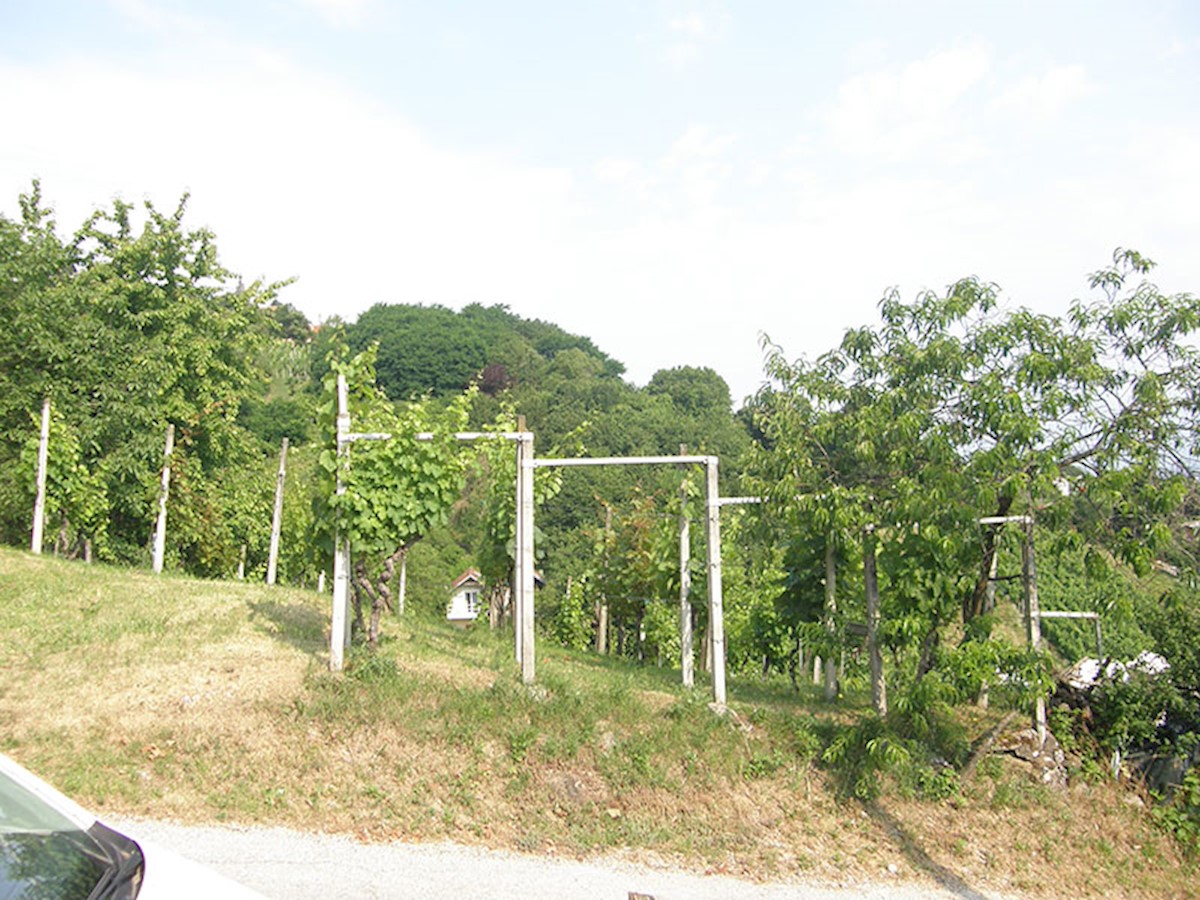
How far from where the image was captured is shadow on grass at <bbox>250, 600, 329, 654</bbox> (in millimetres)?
10227

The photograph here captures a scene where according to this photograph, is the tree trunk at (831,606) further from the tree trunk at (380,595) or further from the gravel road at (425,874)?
the tree trunk at (380,595)

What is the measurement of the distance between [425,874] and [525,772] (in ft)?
5.16

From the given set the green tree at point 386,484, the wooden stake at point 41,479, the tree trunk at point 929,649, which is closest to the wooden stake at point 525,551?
the green tree at point 386,484

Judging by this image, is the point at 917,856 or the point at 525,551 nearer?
the point at 917,856

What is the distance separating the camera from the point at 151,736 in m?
7.93

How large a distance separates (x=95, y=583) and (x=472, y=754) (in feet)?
23.6

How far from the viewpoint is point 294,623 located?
→ 11148 millimetres

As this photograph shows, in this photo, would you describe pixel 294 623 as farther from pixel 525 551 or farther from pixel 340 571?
pixel 525 551

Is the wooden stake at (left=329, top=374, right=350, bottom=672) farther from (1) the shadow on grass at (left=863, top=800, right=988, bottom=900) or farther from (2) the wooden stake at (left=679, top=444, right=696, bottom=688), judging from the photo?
(1) the shadow on grass at (left=863, top=800, right=988, bottom=900)

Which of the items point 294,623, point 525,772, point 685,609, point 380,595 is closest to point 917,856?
point 525,772

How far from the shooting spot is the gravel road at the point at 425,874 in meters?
6.23

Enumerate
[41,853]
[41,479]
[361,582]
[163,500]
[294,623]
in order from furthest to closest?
1. [163,500]
2. [41,479]
3. [294,623]
4. [361,582]
5. [41,853]

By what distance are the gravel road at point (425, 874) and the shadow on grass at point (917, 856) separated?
52 mm

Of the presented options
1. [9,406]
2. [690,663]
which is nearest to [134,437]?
[9,406]
